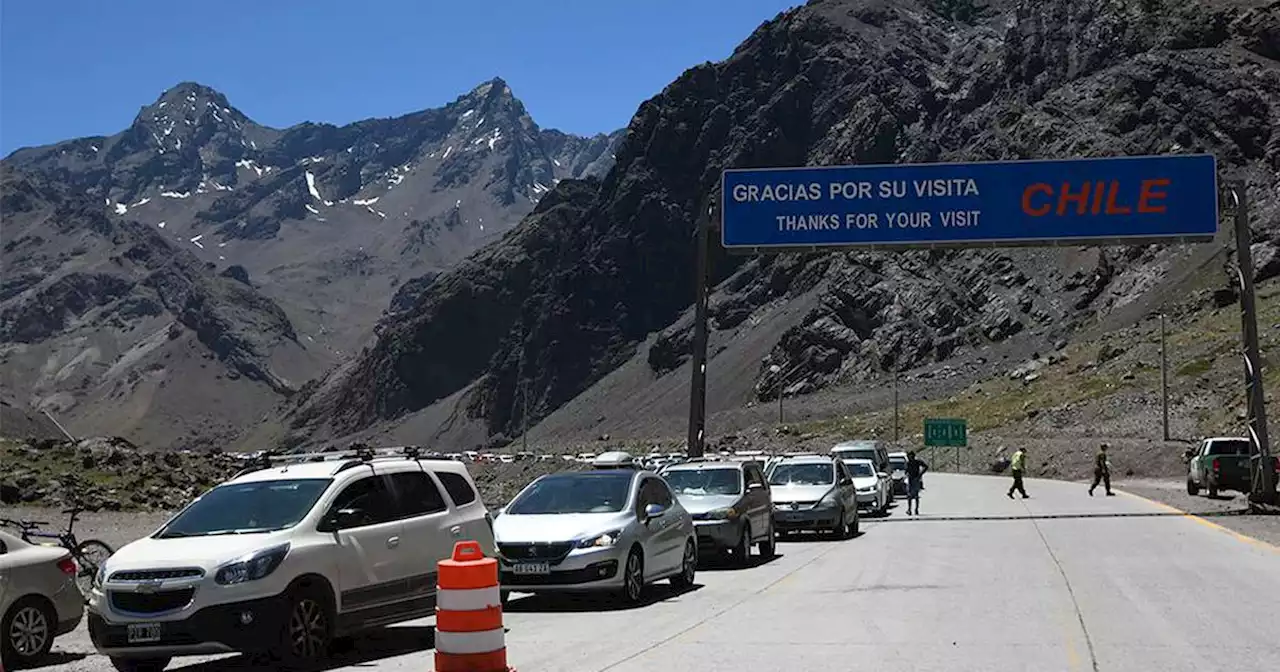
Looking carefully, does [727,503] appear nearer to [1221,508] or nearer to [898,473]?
[1221,508]

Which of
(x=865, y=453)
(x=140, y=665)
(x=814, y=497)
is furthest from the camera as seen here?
(x=865, y=453)

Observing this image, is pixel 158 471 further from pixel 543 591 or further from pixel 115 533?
pixel 543 591

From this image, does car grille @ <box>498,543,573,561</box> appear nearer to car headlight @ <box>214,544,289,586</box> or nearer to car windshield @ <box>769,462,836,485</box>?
car headlight @ <box>214,544,289,586</box>

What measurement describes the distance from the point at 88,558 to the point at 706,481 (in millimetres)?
9033

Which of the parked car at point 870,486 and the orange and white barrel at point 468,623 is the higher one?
the orange and white barrel at point 468,623

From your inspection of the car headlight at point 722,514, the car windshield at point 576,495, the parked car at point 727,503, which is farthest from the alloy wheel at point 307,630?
the car headlight at point 722,514

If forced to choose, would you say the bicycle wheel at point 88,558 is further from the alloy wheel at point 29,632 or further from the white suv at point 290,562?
the white suv at point 290,562

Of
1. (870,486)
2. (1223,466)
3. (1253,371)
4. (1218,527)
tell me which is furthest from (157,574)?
(1223,466)

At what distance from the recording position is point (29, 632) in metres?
11.3

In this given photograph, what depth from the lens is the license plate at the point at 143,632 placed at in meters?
10.1

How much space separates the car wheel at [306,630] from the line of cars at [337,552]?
0.04 feet

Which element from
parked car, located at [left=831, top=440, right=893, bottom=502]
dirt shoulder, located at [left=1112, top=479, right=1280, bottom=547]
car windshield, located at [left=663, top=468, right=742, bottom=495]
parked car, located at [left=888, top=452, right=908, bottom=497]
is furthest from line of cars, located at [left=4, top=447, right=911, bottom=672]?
parked car, located at [left=888, top=452, right=908, bottom=497]

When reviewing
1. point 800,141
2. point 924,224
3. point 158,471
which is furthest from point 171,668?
point 800,141

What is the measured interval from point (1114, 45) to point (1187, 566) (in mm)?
141207
